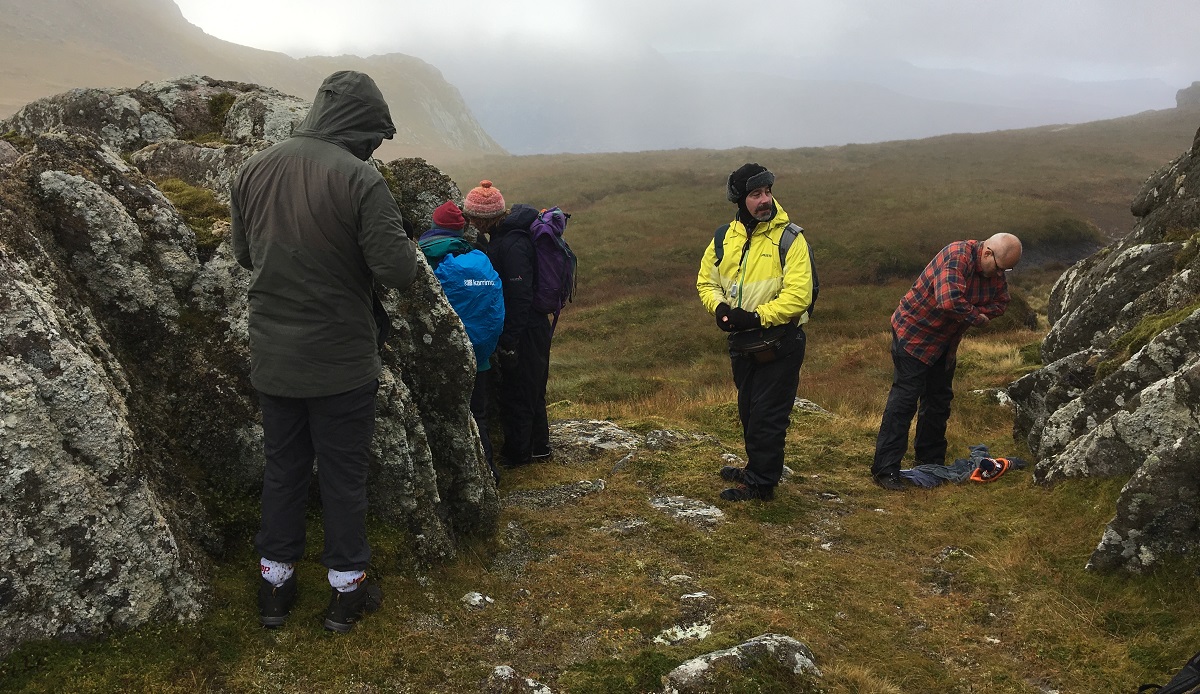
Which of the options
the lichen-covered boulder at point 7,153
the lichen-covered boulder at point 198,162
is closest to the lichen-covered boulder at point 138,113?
the lichen-covered boulder at point 198,162

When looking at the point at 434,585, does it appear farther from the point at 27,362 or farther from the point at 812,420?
the point at 812,420

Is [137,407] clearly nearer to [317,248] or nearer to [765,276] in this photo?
[317,248]

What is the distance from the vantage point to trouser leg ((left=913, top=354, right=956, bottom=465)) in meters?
10.1

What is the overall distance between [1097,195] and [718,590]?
66210 millimetres

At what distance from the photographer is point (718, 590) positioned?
20.7ft

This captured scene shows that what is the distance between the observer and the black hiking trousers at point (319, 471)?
4984 mm

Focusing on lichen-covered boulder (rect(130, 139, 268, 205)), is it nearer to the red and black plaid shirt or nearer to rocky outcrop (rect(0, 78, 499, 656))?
rocky outcrop (rect(0, 78, 499, 656))

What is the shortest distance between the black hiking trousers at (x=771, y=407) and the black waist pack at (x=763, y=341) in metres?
0.09

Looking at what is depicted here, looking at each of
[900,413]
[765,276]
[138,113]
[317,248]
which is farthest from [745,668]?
[138,113]

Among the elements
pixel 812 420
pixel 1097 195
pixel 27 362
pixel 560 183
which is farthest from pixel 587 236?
pixel 27 362

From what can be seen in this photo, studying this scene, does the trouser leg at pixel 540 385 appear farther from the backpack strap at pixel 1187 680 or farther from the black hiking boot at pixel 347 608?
the backpack strap at pixel 1187 680

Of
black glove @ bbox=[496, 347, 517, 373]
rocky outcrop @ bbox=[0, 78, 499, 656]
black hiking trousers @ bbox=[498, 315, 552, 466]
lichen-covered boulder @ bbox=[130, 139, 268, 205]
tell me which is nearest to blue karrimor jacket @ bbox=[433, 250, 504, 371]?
black glove @ bbox=[496, 347, 517, 373]

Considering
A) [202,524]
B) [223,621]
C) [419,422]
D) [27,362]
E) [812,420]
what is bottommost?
[812,420]

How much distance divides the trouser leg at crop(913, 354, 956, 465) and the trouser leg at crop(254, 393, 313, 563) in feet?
27.6
